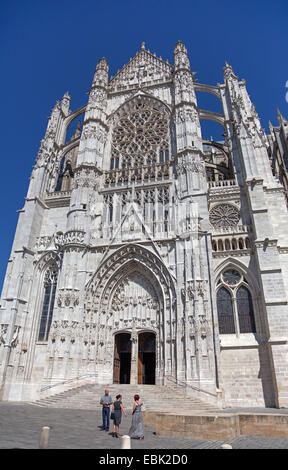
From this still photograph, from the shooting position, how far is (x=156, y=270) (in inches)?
714

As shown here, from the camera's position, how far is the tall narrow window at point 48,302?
18.7 meters

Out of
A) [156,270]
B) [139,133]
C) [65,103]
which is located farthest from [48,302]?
[65,103]

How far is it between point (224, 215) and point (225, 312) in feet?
21.9

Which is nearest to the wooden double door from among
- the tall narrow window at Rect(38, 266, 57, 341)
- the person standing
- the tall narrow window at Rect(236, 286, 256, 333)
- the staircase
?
the staircase

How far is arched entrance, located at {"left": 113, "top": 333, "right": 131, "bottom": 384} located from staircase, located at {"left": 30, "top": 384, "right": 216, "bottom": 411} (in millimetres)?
2917

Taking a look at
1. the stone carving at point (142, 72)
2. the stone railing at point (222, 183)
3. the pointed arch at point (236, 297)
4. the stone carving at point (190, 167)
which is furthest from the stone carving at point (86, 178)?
the stone carving at point (142, 72)

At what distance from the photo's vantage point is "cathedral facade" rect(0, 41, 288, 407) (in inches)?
613

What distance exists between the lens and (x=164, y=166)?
22.8 m

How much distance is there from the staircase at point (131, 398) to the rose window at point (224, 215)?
10.8 meters

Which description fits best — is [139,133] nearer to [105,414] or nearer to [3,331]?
[3,331]

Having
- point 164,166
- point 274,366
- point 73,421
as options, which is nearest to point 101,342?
point 73,421
